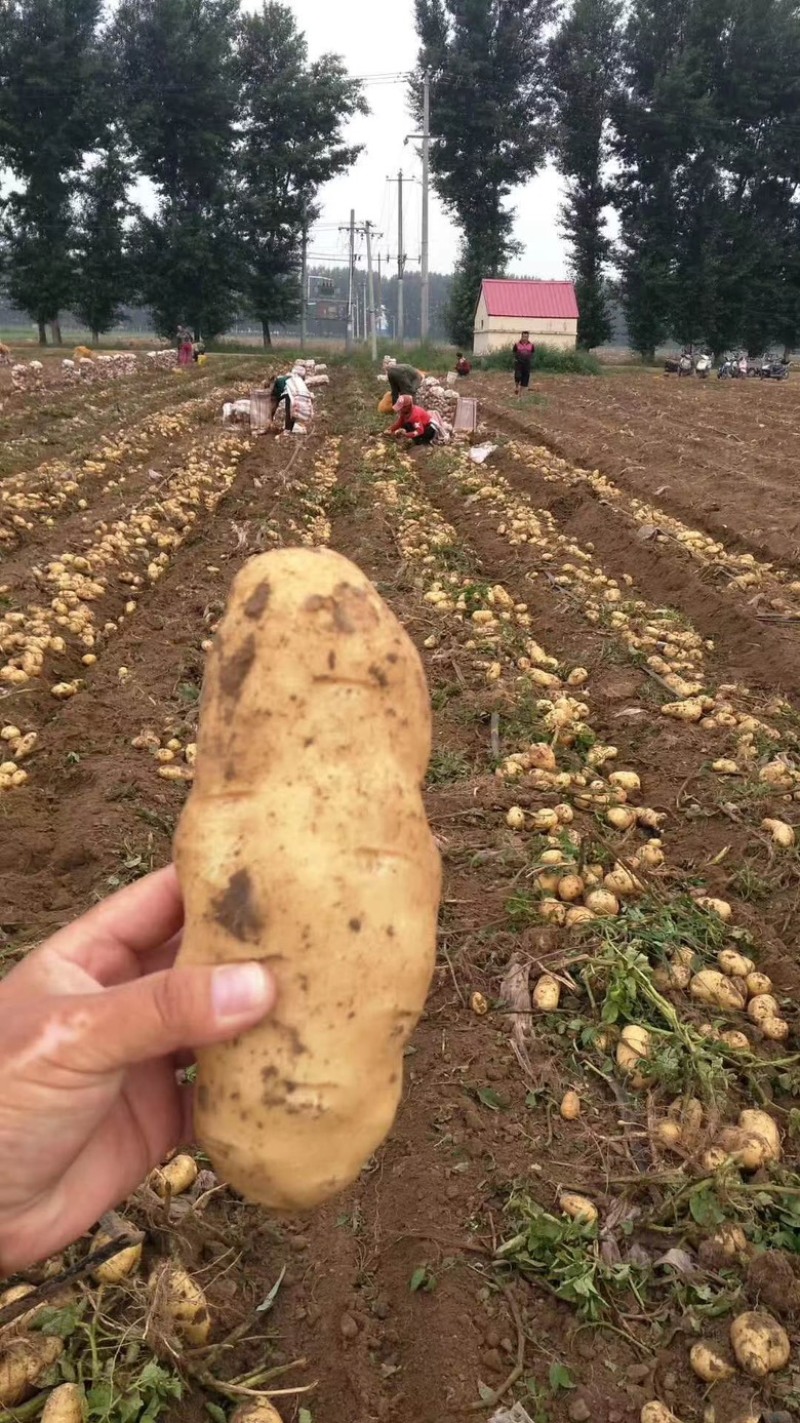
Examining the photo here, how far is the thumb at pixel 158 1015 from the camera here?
5.17ft

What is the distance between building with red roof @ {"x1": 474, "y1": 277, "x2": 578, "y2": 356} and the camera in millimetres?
45031

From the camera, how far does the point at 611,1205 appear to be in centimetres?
262

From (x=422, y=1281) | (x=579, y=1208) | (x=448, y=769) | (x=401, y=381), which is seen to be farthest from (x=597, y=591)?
(x=401, y=381)

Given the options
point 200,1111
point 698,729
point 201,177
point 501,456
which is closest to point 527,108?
point 201,177

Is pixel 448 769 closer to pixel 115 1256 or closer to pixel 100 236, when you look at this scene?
pixel 115 1256

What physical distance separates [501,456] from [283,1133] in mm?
12943

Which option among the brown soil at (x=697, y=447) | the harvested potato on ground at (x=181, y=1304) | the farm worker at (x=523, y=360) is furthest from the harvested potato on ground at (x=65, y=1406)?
the farm worker at (x=523, y=360)

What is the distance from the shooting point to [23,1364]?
2.07 meters

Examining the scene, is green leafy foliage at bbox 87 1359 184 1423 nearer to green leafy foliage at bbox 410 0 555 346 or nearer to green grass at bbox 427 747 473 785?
green grass at bbox 427 747 473 785

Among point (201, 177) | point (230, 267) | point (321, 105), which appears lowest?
point (230, 267)

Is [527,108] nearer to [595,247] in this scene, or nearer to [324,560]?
[595,247]

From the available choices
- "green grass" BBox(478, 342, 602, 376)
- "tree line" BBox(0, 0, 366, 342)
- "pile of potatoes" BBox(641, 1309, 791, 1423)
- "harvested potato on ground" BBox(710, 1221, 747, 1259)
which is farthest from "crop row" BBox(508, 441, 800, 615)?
"tree line" BBox(0, 0, 366, 342)

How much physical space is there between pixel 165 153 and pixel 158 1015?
185ft

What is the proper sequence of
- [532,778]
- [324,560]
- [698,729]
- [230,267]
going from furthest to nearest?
[230,267]
[698,729]
[532,778]
[324,560]
